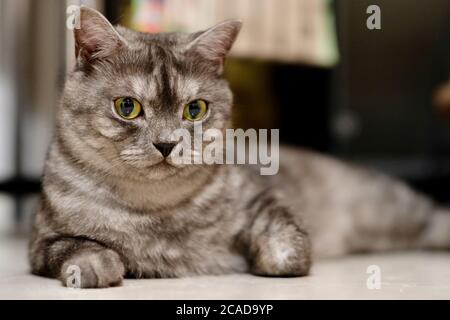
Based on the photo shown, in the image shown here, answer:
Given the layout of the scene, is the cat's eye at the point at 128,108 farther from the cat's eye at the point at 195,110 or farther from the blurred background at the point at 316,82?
the blurred background at the point at 316,82

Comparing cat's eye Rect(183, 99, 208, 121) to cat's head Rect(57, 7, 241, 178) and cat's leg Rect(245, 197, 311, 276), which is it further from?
cat's leg Rect(245, 197, 311, 276)

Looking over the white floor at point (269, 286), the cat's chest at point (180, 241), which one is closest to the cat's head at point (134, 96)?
the cat's chest at point (180, 241)

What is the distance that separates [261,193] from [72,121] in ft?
1.92

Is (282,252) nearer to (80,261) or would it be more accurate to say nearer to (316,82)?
(80,261)

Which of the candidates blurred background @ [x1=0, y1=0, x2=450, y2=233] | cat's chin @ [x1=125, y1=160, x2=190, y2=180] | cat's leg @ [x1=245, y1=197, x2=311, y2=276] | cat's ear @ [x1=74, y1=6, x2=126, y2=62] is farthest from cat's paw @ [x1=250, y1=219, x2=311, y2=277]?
blurred background @ [x1=0, y1=0, x2=450, y2=233]

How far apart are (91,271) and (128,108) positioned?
0.38 metres

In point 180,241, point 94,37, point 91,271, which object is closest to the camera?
point 91,271

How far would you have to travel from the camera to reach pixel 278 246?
62.4 inches

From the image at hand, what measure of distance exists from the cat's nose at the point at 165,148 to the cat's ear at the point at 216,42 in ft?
0.98

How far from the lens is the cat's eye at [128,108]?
1.45 meters

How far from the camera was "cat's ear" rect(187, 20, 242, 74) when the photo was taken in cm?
159

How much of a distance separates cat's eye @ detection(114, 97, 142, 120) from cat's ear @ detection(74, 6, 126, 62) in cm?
14

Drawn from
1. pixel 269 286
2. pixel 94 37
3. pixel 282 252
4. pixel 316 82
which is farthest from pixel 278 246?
pixel 316 82

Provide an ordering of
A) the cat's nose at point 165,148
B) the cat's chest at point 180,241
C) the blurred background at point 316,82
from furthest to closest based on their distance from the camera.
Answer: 1. the blurred background at point 316,82
2. the cat's chest at point 180,241
3. the cat's nose at point 165,148
